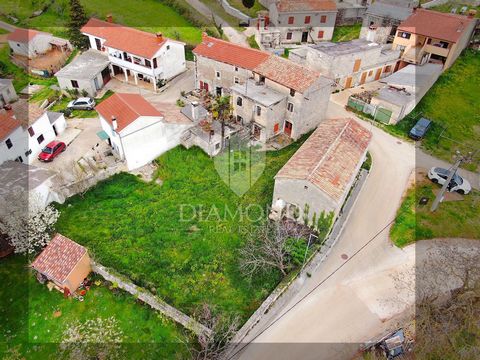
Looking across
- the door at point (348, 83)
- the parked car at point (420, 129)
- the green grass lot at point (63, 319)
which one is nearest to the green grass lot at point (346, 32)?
the door at point (348, 83)

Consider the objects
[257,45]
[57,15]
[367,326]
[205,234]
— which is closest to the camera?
[367,326]

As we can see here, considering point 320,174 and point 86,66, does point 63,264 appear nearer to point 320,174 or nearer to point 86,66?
point 320,174

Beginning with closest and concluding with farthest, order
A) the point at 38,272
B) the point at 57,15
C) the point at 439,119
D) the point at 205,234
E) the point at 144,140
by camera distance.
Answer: the point at 38,272
the point at 205,234
the point at 144,140
the point at 439,119
the point at 57,15

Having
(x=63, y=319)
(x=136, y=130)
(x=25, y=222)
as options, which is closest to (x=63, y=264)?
(x=63, y=319)

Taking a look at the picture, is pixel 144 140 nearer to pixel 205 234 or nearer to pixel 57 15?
pixel 205 234

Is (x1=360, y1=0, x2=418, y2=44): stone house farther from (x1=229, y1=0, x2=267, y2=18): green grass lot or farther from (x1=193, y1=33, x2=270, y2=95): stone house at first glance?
(x1=193, y1=33, x2=270, y2=95): stone house

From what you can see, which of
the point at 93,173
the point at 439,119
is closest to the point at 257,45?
the point at 439,119
